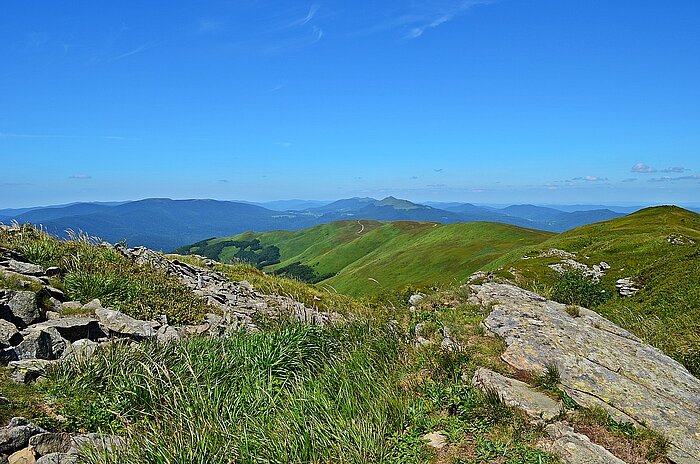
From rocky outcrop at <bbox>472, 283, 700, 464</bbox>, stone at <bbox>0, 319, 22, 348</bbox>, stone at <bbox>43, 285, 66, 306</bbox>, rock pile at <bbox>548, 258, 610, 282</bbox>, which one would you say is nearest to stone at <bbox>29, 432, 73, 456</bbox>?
stone at <bbox>0, 319, 22, 348</bbox>

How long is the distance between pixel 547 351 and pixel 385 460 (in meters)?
5.24

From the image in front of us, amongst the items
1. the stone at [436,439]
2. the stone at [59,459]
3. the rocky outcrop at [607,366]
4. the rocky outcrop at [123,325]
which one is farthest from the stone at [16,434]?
the rocky outcrop at [607,366]

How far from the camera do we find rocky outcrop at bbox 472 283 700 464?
6.89 metres

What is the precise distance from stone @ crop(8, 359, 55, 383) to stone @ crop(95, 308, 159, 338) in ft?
7.53

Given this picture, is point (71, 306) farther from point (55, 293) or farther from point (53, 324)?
point (53, 324)

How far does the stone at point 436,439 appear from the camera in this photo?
596 cm

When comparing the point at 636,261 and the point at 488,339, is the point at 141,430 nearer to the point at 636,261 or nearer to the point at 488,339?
the point at 488,339

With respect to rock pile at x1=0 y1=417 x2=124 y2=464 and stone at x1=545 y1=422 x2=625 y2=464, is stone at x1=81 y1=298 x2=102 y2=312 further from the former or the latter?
stone at x1=545 y1=422 x2=625 y2=464

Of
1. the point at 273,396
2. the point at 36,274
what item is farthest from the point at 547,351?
the point at 36,274

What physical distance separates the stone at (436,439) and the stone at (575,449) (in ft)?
4.75

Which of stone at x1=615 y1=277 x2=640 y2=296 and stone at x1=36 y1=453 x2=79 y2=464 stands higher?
stone at x1=36 y1=453 x2=79 y2=464

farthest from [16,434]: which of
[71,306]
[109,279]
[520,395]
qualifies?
[109,279]

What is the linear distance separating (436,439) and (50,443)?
5543mm

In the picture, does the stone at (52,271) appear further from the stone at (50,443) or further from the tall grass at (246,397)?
the stone at (50,443)
